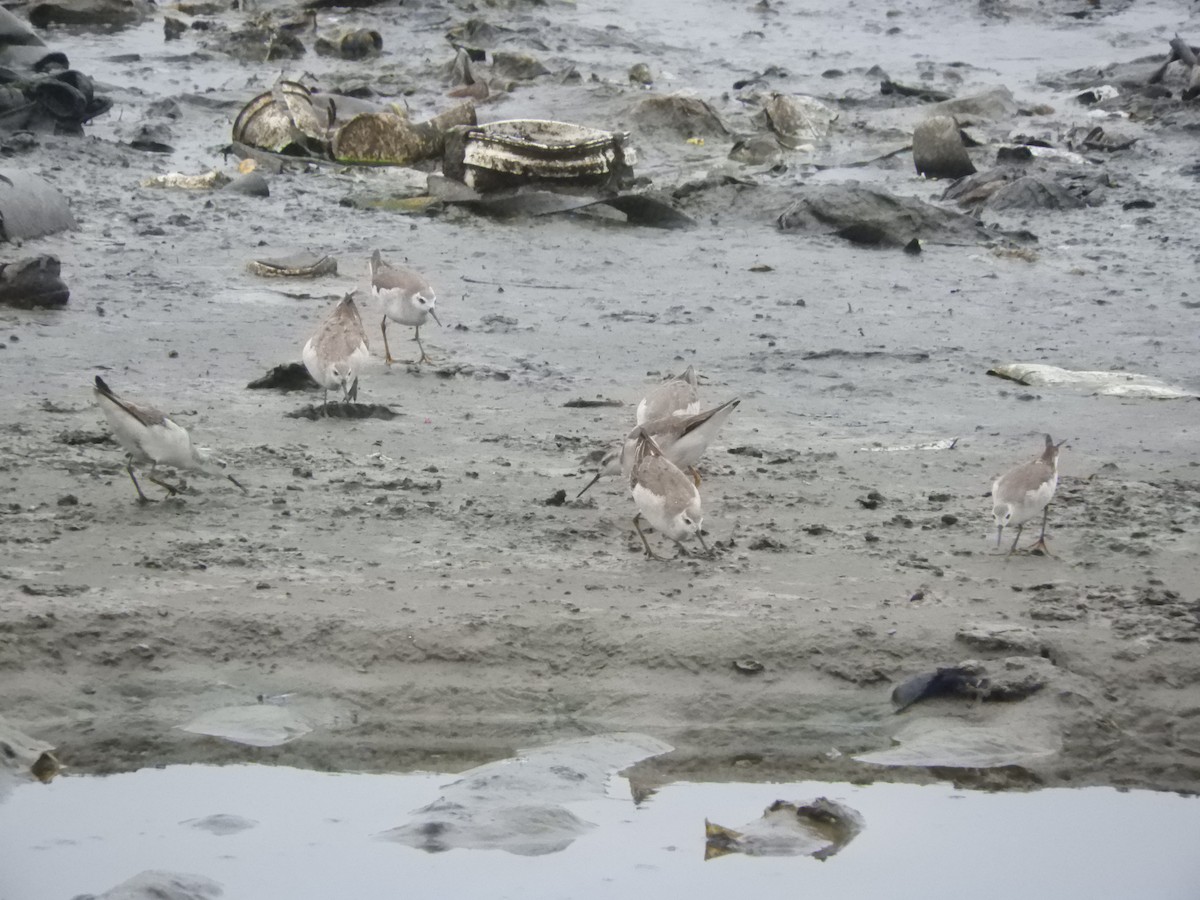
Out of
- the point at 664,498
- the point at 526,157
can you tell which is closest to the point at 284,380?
the point at 664,498

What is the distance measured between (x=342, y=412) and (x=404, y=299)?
1405 millimetres

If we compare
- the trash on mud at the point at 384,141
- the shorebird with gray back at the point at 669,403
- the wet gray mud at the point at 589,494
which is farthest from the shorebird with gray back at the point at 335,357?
Answer: the trash on mud at the point at 384,141

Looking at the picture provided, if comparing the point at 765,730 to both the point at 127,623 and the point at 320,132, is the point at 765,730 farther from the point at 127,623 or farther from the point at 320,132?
the point at 320,132

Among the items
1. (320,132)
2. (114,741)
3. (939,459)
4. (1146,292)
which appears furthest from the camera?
(320,132)

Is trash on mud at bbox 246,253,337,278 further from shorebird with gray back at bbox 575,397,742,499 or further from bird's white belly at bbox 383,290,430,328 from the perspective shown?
shorebird with gray back at bbox 575,397,742,499

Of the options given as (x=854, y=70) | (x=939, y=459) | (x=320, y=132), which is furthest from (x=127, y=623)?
(x=854, y=70)

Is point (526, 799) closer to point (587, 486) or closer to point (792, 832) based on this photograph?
point (792, 832)

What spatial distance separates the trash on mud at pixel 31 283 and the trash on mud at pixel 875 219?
5.82 metres

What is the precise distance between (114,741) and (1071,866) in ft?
9.66

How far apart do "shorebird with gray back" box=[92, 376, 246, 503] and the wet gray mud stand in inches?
7.7

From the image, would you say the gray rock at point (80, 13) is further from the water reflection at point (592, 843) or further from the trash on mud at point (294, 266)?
the water reflection at point (592, 843)

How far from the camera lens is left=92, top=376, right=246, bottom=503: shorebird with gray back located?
6219 millimetres

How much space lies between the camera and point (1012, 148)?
14719 millimetres

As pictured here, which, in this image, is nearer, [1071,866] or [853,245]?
[1071,866]
